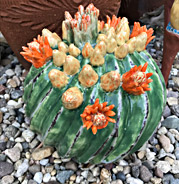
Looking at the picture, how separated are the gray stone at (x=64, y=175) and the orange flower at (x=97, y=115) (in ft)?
1.63

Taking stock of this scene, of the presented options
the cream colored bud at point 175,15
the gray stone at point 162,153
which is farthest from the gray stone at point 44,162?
the cream colored bud at point 175,15

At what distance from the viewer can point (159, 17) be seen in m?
2.14

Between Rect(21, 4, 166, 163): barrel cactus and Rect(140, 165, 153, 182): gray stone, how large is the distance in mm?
257

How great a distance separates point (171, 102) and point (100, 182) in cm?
72

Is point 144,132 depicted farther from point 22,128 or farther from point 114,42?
point 22,128

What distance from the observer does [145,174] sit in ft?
3.94

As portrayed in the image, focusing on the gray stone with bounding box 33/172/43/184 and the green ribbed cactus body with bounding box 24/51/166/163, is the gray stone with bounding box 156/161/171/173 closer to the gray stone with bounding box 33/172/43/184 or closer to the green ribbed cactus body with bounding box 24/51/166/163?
the green ribbed cactus body with bounding box 24/51/166/163

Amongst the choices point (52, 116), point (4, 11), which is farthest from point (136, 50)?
point (4, 11)

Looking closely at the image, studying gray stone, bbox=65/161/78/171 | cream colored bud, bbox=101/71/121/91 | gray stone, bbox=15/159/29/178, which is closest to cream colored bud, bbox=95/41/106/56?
cream colored bud, bbox=101/71/121/91

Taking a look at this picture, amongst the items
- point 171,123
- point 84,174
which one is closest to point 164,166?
point 171,123

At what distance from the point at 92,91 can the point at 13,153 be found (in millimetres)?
658

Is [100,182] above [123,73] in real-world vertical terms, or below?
below

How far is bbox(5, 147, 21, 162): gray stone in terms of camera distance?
1268mm

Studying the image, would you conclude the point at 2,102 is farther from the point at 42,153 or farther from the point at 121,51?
the point at 121,51
